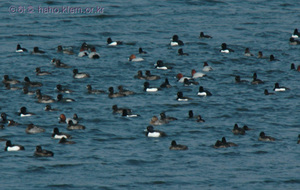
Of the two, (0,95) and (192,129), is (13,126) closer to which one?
(0,95)

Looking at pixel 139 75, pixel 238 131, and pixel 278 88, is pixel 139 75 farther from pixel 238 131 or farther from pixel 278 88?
pixel 238 131

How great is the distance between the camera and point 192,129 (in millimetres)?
40094

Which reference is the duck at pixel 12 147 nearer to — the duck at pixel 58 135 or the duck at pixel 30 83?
the duck at pixel 58 135

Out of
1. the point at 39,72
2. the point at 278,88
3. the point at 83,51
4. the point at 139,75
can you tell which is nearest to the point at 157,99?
the point at 139,75

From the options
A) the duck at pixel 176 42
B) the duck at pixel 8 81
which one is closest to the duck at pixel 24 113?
the duck at pixel 8 81

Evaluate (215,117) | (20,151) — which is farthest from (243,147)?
(20,151)

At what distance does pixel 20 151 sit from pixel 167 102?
1195 centimetres

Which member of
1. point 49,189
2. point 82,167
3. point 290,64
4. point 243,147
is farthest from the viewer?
point 290,64

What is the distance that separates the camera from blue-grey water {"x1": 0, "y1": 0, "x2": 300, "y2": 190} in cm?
3375

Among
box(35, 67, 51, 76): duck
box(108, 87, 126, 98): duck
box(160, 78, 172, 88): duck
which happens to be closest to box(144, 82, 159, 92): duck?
box(160, 78, 172, 88): duck

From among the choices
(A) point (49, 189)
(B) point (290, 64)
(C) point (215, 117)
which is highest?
(B) point (290, 64)

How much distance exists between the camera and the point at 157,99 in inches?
1816

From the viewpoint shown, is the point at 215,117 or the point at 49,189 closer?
the point at 49,189

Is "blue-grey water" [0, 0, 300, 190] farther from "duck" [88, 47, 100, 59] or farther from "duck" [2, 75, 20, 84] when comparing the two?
"duck" [2, 75, 20, 84]
